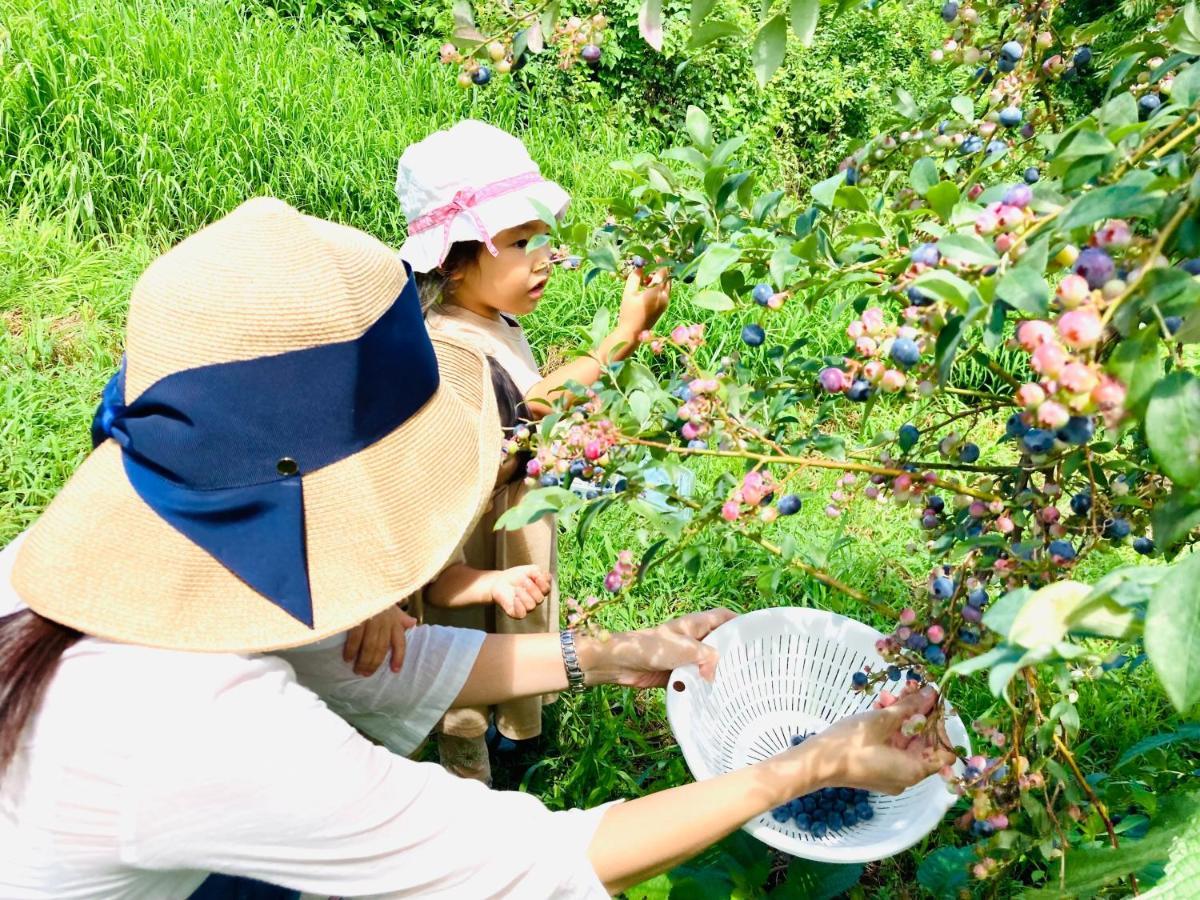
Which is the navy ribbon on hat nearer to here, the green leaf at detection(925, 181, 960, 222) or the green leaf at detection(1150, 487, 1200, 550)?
the green leaf at detection(925, 181, 960, 222)

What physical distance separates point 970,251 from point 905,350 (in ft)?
0.31

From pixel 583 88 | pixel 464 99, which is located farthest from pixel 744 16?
pixel 464 99

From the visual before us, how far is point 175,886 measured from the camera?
1139 mm

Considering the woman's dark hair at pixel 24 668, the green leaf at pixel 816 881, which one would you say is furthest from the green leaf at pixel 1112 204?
the green leaf at pixel 816 881

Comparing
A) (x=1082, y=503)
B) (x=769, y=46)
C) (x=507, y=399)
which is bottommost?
(x=507, y=399)

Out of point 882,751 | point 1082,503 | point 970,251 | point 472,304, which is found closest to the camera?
point 970,251

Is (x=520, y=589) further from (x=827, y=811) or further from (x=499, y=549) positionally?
(x=827, y=811)

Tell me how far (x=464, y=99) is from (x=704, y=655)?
10.2 ft

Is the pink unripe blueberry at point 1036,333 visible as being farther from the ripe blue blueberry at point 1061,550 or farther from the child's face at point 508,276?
the child's face at point 508,276

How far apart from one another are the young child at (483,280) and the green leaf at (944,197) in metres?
1.03

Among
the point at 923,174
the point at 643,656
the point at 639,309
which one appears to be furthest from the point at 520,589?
the point at 923,174

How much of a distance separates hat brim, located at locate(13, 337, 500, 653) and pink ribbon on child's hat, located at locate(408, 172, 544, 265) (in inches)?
32.2

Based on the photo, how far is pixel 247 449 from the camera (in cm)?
102

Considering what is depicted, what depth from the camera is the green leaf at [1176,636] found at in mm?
569
